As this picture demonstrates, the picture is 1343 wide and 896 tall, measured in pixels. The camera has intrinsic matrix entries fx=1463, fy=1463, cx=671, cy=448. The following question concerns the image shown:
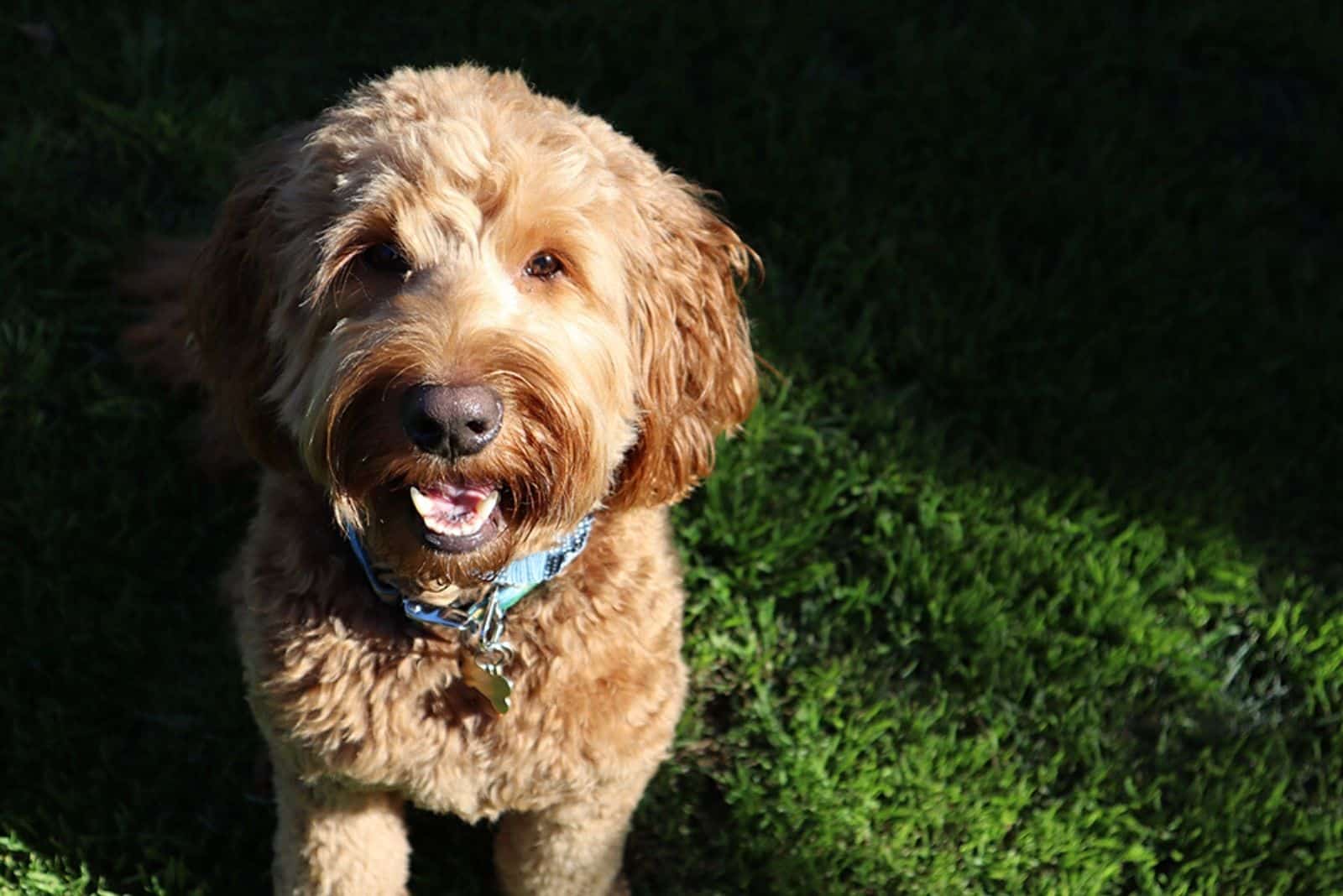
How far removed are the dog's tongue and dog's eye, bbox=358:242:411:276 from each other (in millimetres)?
394

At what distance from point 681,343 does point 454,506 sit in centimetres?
58

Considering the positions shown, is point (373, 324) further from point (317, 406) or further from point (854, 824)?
point (854, 824)

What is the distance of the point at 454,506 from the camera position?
101 inches

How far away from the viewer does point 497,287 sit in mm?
2541

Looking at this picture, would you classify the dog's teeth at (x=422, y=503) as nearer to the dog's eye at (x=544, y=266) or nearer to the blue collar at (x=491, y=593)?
the blue collar at (x=491, y=593)

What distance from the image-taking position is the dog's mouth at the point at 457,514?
2520 mm

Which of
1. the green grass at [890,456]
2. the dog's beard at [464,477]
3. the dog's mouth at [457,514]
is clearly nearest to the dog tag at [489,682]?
the dog's beard at [464,477]

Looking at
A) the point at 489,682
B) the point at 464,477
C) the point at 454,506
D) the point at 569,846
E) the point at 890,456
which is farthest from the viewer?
the point at 890,456

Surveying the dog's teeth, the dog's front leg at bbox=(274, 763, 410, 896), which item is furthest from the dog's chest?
the dog's teeth

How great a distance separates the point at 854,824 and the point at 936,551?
2.58 ft

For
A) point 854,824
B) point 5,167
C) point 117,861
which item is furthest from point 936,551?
point 5,167

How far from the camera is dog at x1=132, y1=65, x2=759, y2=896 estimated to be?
2.47m

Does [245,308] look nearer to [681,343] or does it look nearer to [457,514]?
[457,514]

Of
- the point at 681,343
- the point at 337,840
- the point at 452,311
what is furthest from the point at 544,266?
the point at 337,840
